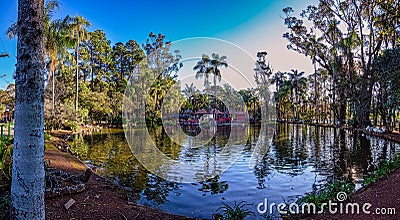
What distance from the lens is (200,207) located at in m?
6.48

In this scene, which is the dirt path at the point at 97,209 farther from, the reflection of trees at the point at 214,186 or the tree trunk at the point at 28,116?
the reflection of trees at the point at 214,186

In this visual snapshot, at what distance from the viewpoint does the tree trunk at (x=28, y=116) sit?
306 cm

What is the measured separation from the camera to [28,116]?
305 centimetres

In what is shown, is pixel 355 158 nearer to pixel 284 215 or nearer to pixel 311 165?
pixel 311 165

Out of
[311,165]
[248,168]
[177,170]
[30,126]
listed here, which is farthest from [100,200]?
[311,165]

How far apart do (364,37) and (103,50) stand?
3308 cm

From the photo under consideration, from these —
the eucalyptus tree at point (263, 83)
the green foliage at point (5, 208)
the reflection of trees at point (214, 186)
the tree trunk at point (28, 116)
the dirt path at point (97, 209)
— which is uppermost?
the eucalyptus tree at point (263, 83)

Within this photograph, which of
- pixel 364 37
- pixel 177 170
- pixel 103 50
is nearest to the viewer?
pixel 177 170

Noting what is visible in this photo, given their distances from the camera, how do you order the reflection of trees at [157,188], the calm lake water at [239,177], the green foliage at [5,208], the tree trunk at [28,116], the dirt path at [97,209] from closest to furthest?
the tree trunk at [28,116] → the green foliage at [5,208] → the dirt path at [97,209] → the calm lake water at [239,177] → the reflection of trees at [157,188]

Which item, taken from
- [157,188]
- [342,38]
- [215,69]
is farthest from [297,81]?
[157,188]

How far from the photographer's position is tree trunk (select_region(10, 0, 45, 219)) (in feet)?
10.0

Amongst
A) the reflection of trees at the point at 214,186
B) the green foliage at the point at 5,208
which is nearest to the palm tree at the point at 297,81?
the reflection of trees at the point at 214,186

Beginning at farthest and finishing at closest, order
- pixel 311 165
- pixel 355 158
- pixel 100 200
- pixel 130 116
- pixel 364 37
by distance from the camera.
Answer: pixel 130 116, pixel 364 37, pixel 355 158, pixel 311 165, pixel 100 200

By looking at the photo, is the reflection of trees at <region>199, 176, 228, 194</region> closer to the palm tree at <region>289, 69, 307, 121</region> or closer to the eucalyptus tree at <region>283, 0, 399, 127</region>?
the eucalyptus tree at <region>283, 0, 399, 127</region>
